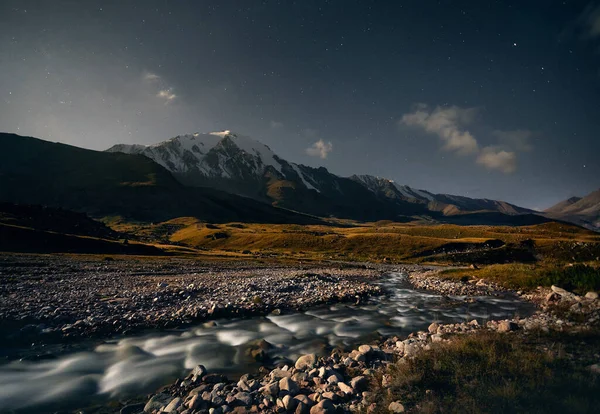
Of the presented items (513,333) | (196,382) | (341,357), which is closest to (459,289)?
(513,333)

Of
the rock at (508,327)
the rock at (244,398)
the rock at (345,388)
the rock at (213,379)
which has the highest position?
the rock at (508,327)

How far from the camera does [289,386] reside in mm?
9438

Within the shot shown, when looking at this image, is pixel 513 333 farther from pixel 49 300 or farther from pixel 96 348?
pixel 49 300

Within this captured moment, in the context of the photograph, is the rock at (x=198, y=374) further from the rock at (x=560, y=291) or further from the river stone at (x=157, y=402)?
the rock at (x=560, y=291)

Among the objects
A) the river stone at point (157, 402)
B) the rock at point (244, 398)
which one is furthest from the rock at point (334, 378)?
the river stone at point (157, 402)

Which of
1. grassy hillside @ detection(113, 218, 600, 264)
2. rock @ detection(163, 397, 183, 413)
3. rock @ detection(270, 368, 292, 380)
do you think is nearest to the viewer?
rock @ detection(163, 397, 183, 413)

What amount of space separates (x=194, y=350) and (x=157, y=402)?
214 inches

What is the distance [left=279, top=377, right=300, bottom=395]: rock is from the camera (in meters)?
9.34

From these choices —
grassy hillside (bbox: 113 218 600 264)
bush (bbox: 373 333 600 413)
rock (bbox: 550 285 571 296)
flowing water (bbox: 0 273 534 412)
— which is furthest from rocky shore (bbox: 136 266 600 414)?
grassy hillside (bbox: 113 218 600 264)

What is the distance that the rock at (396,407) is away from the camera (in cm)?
759

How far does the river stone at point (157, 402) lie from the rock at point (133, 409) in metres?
0.33

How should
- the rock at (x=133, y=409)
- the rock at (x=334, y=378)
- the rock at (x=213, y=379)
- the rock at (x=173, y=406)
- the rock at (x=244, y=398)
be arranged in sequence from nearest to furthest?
the rock at (x=244, y=398)
the rock at (x=173, y=406)
the rock at (x=334, y=378)
the rock at (x=133, y=409)
the rock at (x=213, y=379)

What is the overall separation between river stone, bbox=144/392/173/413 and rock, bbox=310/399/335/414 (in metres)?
5.44

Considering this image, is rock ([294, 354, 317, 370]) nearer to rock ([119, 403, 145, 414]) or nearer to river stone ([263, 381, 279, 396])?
river stone ([263, 381, 279, 396])
